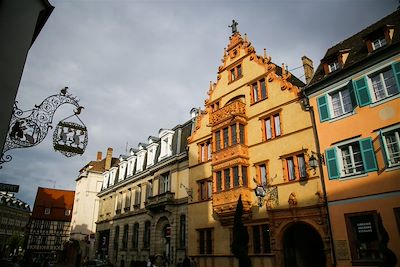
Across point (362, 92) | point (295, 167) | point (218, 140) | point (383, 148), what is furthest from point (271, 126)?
point (383, 148)

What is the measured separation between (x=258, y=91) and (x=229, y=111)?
2.66 m

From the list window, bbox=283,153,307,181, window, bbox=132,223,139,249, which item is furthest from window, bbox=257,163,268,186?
window, bbox=132,223,139,249

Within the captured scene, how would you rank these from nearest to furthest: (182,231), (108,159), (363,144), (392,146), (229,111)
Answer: (392,146) < (363,144) < (229,111) < (182,231) < (108,159)

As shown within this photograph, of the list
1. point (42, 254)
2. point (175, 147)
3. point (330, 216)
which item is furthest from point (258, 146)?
point (42, 254)

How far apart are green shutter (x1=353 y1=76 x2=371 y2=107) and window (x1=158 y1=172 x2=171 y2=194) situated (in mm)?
19550

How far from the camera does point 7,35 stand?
9.84 m

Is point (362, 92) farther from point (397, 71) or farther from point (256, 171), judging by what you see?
point (256, 171)

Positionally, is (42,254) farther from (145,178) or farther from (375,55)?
(375,55)

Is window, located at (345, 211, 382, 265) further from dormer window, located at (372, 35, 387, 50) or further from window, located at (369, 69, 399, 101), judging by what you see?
dormer window, located at (372, 35, 387, 50)

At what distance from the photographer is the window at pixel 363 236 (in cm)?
1473

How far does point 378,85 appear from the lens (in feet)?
54.1

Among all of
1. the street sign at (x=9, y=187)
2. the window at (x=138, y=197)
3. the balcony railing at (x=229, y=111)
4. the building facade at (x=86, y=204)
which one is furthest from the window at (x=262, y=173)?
the building facade at (x=86, y=204)

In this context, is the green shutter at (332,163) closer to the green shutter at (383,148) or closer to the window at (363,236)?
the window at (363,236)

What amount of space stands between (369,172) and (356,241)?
3.57 m
